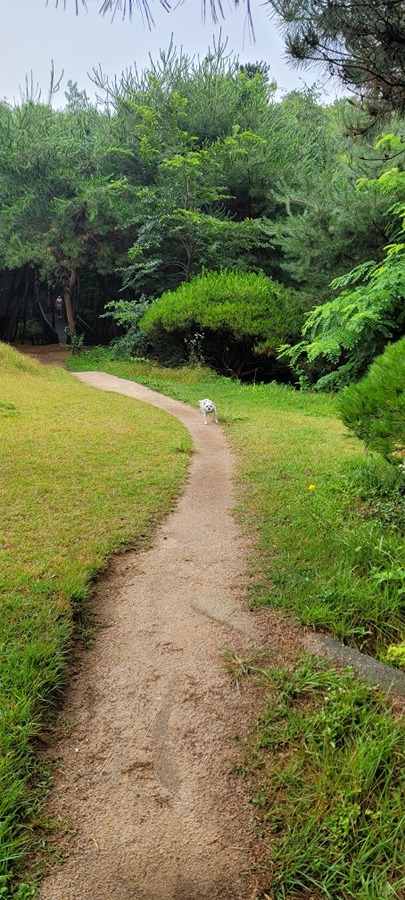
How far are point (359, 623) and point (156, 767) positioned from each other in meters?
1.14

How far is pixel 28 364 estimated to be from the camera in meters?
10.1

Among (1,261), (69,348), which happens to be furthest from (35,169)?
(69,348)

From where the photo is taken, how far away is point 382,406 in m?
2.91

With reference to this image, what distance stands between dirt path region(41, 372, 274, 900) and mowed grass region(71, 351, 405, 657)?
31 cm

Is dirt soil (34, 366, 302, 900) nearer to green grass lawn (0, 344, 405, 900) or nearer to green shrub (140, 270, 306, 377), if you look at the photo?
green grass lawn (0, 344, 405, 900)

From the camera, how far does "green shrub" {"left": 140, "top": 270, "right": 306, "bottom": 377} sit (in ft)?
31.4

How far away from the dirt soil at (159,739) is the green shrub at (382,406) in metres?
1.20

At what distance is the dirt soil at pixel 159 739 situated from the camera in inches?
51.7

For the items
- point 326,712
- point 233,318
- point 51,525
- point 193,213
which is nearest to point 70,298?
point 193,213

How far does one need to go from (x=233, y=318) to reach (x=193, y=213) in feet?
12.3

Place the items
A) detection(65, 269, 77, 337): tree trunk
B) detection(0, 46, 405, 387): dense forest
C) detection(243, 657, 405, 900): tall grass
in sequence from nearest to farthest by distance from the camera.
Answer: detection(243, 657, 405, 900): tall grass, detection(0, 46, 405, 387): dense forest, detection(65, 269, 77, 337): tree trunk

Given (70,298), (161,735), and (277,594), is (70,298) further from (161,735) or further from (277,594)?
(161,735)

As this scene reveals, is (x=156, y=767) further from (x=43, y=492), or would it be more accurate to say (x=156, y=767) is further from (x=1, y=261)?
(x=1, y=261)

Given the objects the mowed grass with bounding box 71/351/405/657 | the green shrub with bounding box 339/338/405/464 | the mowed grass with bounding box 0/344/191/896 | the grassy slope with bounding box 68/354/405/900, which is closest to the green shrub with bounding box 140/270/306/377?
the mowed grass with bounding box 0/344/191/896
